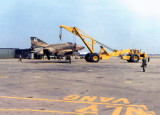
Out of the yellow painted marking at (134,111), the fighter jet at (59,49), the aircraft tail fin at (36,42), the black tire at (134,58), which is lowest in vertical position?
the yellow painted marking at (134,111)

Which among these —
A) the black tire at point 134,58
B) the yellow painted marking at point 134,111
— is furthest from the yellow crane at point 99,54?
the yellow painted marking at point 134,111

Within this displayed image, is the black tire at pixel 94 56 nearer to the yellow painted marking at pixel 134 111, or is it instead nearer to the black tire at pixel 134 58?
the black tire at pixel 134 58

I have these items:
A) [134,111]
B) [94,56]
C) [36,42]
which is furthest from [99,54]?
[134,111]

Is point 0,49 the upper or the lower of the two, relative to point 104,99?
upper

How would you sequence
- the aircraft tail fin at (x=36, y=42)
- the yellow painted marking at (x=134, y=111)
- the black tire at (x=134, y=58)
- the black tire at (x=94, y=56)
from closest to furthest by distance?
the yellow painted marking at (x=134, y=111) → the black tire at (x=94, y=56) → the black tire at (x=134, y=58) → the aircraft tail fin at (x=36, y=42)

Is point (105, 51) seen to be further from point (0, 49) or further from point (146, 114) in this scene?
point (0, 49)

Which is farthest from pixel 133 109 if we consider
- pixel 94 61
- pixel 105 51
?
pixel 105 51

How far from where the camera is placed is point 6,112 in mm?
6164

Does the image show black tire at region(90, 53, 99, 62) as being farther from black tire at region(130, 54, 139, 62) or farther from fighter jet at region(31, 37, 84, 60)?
black tire at region(130, 54, 139, 62)

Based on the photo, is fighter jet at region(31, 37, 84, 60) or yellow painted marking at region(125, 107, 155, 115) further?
fighter jet at region(31, 37, 84, 60)

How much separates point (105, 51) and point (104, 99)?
110 ft

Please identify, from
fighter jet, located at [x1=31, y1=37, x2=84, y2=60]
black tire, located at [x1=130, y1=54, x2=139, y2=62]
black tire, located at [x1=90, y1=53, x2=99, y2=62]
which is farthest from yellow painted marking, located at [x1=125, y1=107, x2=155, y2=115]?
black tire, located at [x1=130, y1=54, x2=139, y2=62]

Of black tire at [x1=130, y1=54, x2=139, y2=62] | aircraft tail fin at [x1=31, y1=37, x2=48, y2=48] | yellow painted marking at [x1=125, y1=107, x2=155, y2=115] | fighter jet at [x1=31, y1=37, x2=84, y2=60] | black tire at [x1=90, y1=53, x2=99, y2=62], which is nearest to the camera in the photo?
yellow painted marking at [x1=125, y1=107, x2=155, y2=115]

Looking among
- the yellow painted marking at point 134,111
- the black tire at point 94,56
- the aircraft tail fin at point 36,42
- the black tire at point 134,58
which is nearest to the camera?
the yellow painted marking at point 134,111
